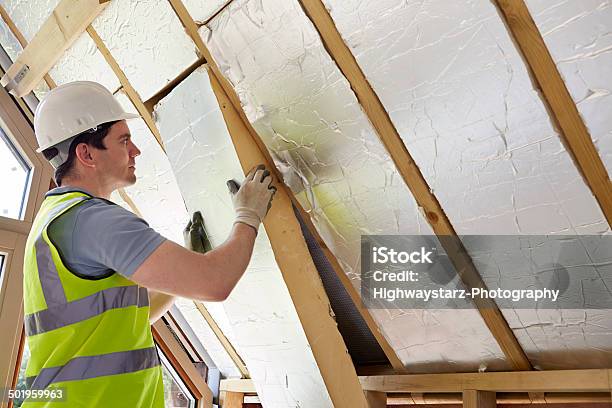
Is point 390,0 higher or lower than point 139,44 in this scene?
lower

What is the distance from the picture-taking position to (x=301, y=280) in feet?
6.76

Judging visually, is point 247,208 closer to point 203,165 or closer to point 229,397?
point 203,165

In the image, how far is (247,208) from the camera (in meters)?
1.91

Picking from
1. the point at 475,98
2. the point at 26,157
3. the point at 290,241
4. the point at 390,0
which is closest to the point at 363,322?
the point at 290,241

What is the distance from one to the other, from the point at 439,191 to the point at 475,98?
291 mm

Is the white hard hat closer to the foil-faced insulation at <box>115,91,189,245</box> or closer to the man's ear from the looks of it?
the man's ear

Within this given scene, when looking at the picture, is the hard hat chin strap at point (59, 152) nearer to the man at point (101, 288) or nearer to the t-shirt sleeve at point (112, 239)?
the man at point (101, 288)

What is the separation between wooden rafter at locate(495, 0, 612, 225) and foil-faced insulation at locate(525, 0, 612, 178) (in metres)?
0.02

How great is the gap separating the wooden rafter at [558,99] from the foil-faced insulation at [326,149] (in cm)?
47

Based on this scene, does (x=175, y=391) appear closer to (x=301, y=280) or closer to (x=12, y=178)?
(x=12, y=178)

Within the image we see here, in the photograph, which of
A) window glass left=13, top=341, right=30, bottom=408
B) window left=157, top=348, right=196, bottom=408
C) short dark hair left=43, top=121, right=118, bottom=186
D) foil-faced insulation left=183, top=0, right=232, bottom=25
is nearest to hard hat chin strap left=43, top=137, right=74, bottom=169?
short dark hair left=43, top=121, right=118, bottom=186

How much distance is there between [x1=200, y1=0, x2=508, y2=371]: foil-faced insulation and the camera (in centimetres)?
182

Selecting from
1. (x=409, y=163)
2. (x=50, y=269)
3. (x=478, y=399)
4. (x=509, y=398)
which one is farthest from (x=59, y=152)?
(x=509, y=398)

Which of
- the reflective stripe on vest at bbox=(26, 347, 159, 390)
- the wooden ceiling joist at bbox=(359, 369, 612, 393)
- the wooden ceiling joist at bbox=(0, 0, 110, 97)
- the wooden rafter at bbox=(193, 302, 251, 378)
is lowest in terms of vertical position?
the reflective stripe on vest at bbox=(26, 347, 159, 390)
